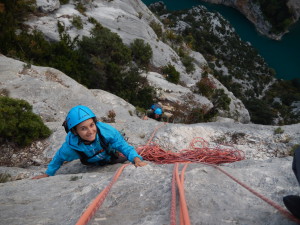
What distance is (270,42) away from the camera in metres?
62.1

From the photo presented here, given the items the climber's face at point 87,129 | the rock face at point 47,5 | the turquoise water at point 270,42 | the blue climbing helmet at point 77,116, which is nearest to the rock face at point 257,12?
the turquoise water at point 270,42

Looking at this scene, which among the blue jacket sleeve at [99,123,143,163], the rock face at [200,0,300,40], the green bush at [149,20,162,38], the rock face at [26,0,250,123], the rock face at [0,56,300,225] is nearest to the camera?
the rock face at [0,56,300,225]

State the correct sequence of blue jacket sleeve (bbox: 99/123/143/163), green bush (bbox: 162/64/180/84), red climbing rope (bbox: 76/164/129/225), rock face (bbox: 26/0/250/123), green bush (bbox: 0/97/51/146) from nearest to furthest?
red climbing rope (bbox: 76/164/129/225) → blue jacket sleeve (bbox: 99/123/143/163) → green bush (bbox: 0/97/51/146) → rock face (bbox: 26/0/250/123) → green bush (bbox: 162/64/180/84)

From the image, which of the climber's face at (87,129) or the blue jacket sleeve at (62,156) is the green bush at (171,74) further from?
the climber's face at (87,129)

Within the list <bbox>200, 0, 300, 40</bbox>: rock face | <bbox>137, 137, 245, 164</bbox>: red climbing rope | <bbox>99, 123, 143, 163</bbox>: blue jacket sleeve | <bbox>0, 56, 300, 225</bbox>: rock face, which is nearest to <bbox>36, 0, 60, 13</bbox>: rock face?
<bbox>0, 56, 300, 225</bbox>: rock face

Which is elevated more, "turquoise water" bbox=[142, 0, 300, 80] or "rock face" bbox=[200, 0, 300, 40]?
"rock face" bbox=[200, 0, 300, 40]

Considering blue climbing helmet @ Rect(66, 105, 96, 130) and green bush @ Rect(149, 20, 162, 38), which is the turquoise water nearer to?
green bush @ Rect(149, 20, 162, 38)

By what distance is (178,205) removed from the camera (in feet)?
7.27

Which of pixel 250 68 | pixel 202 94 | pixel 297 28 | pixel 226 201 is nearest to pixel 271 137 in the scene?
pixel 226 201

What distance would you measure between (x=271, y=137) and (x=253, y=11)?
239ft

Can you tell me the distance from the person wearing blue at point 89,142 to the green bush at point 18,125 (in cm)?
221

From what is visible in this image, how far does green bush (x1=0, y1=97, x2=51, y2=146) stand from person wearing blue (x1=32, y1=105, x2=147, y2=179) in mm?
2210

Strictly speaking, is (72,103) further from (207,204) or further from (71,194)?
(207,204)

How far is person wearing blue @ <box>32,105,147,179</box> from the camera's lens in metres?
3.01
